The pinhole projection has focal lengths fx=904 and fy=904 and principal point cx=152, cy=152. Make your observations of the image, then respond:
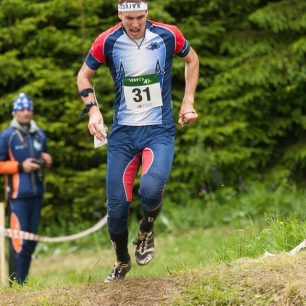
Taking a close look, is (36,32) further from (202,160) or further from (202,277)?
(202,277)

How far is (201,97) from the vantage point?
14.8 metres

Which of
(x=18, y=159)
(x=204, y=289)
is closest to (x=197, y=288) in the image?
(x=204, y=289)

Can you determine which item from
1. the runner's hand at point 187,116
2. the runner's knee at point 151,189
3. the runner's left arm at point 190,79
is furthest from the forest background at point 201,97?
the runner's knee at point 151,189

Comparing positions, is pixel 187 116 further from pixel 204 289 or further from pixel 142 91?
pixel 204 289

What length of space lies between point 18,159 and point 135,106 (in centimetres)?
447

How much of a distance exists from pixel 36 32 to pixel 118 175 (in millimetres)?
8382

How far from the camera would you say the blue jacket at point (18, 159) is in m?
10.9

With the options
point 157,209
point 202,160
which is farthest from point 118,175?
point 202,160

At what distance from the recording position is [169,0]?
1466 cm

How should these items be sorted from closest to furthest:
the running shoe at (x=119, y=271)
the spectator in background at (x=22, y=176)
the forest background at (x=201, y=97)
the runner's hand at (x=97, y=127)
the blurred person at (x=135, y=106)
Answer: the runner's hand at (x=97, y=127), the blurred person at (x=135, y=106), the running shoe at (x=119, y=271), the spectator in background at (x=22, y=176), the forest background at (x=201, y=97)

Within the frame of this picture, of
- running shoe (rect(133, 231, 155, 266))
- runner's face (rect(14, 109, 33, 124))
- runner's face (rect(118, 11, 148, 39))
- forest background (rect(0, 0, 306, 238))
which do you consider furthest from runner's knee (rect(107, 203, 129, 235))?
forest background (rect(0, 0, 306, 238))

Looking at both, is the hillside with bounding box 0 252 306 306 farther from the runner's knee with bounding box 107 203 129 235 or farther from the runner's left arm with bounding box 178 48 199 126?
the runner's left arm with bounding box 178 48 199 126

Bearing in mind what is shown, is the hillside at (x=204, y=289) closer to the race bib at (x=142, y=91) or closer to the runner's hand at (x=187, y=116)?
the runner's hand at (x=187, y=116)

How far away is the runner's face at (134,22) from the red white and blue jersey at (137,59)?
76 mm
